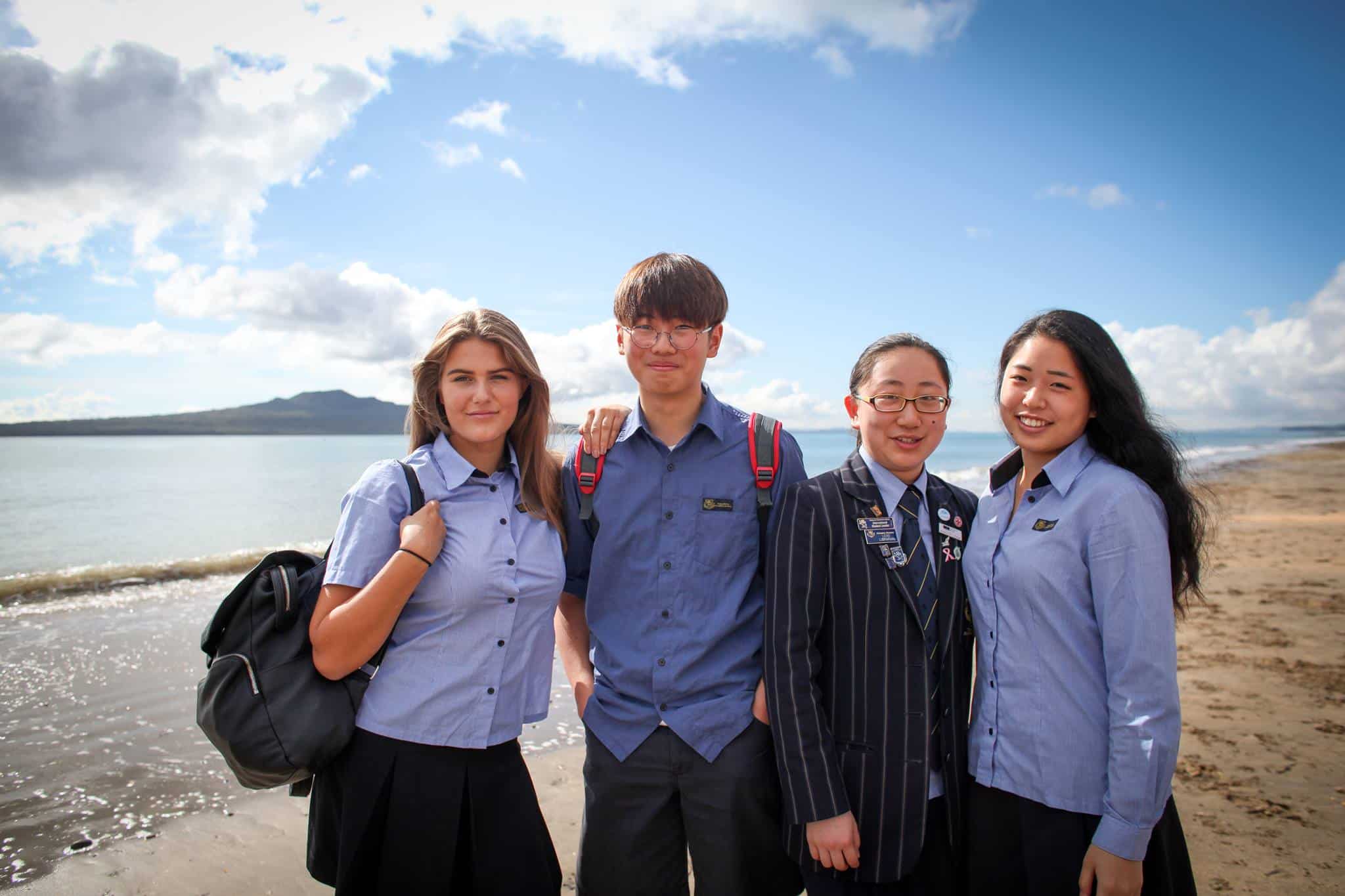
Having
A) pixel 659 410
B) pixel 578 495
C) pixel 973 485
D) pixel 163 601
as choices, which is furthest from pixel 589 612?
pixel 973 485

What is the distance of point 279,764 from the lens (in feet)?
7.64

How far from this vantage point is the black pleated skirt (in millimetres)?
2455

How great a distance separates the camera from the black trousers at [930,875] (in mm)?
2373

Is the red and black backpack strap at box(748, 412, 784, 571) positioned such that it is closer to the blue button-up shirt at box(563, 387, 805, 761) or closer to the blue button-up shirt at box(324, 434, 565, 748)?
the blue button-up shirt at box(563, 387, 805, 761)

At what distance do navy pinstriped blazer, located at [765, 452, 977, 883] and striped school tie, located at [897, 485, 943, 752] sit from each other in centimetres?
2

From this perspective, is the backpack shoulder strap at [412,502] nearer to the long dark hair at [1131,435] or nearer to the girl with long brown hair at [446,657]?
the girl with long brown hair at [446,657]

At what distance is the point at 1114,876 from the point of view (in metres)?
2.05

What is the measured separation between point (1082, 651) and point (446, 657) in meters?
2.11

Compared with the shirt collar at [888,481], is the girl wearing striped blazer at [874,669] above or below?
below

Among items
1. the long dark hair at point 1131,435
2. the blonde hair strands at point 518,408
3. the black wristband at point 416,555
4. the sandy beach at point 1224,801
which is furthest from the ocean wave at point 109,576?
the long dark hair at point 1131,435

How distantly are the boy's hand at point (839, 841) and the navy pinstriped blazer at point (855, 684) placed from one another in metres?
0.04

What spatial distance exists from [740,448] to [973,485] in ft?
83.9

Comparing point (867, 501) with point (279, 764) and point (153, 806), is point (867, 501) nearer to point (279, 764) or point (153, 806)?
point (279, 764)

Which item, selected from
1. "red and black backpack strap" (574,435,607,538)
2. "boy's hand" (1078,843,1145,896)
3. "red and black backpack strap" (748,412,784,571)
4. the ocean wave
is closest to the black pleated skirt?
"red and black backpack strap" (574,435,607,538)
